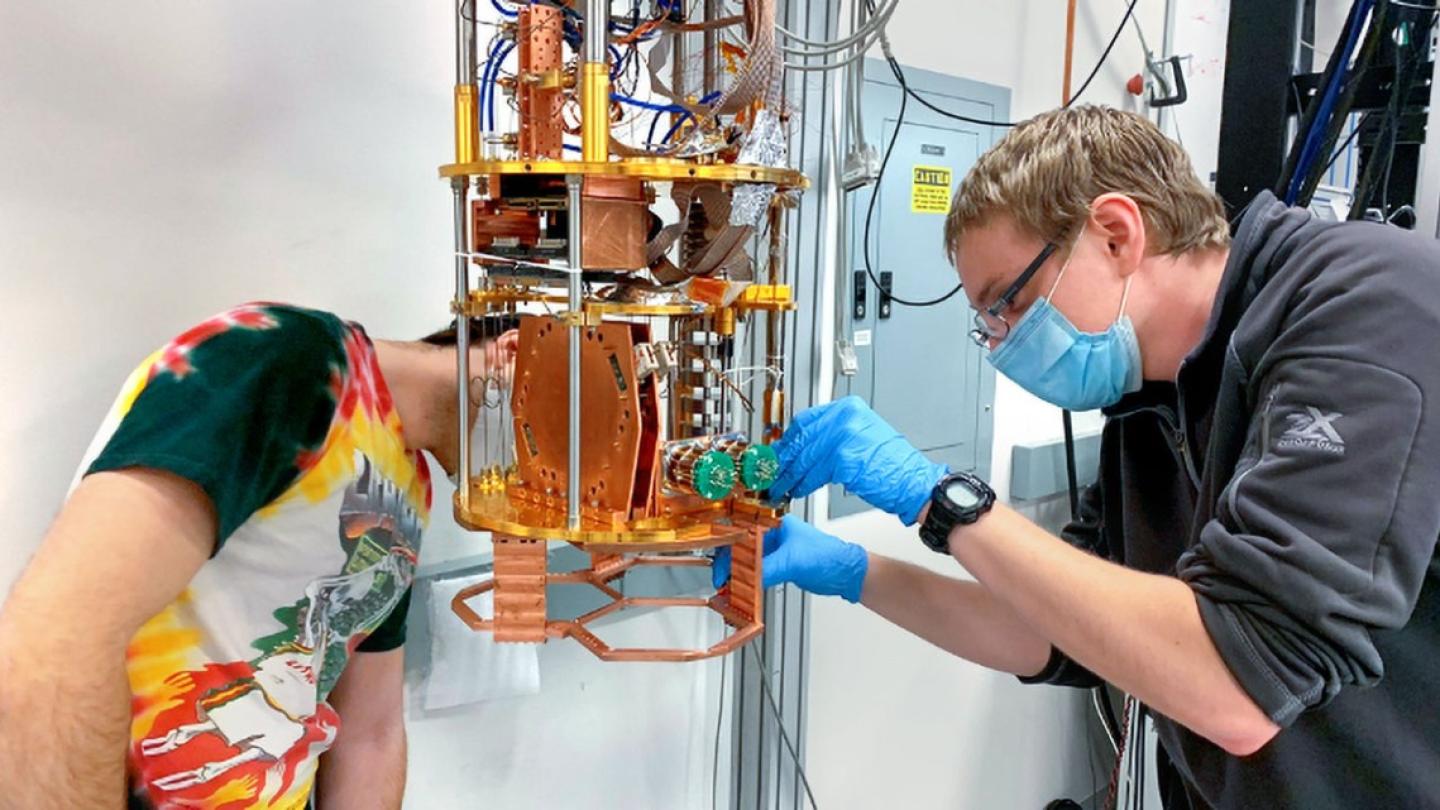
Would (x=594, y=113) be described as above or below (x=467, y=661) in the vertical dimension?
above

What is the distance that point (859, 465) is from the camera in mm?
1127

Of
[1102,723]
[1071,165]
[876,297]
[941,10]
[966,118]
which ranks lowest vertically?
[1102,723]

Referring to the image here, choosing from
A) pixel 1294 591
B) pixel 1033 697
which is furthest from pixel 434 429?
pixel 1033 697

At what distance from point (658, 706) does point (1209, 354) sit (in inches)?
45.1

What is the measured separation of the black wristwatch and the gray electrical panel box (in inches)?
33.3

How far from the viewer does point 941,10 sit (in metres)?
2.07

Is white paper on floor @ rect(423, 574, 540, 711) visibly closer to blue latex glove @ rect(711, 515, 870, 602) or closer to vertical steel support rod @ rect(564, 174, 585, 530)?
blue latex glove @ rect(711, 515, 870, 602)

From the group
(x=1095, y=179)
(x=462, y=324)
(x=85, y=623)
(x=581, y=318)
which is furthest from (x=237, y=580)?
(x=1095, y=179)

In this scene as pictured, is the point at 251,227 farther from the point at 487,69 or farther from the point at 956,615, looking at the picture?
the point at 956,615

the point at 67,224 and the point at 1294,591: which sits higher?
the point at 67,224

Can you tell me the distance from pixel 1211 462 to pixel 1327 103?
913mm

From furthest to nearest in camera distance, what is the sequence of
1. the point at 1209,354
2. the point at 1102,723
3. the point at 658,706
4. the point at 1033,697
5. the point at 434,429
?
the point at 1102,723 < the point at 1033,697 < the point at 658,706 < the point at 434,429 < the point at 1209,354

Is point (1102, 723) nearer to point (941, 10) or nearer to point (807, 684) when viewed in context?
point (807, 684)

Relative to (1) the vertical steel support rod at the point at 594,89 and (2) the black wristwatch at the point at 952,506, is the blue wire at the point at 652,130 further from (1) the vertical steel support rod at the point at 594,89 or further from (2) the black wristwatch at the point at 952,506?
(2) the black wristwatch at the point at 952,506
